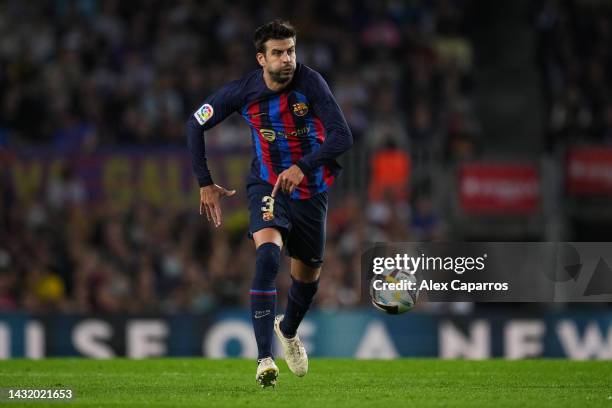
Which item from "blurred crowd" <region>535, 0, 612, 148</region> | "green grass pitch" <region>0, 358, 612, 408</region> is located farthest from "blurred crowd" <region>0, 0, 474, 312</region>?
"green grass pitch" <region>0, 358, 612, 408</region>

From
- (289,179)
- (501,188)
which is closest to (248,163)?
(501,188)

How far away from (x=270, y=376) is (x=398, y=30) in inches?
492

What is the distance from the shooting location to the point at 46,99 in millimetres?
19953

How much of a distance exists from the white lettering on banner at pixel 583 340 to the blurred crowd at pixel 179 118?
283cm

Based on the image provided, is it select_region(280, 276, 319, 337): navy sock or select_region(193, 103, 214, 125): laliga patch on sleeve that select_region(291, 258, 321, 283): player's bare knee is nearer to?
select_region(280, 276, 319, 337): navy sock

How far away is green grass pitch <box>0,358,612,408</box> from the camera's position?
912 cm

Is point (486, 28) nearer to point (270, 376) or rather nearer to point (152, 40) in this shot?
point (152, 40)

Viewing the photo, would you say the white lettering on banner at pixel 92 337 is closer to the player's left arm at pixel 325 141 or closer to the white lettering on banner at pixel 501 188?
the white lettering on banner at pixel 501 188

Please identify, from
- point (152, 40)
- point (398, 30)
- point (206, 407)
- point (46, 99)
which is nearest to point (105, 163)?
point (46, 99)

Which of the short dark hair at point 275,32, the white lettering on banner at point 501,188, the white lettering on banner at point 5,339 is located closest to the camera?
the short dark hair at point 275,32

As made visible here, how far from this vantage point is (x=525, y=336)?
1527 cm

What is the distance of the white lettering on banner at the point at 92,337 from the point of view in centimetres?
1529

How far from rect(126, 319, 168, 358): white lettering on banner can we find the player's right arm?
550 cm

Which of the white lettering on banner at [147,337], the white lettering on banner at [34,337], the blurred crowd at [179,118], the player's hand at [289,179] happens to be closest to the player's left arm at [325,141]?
the player's hand at [289,179]
